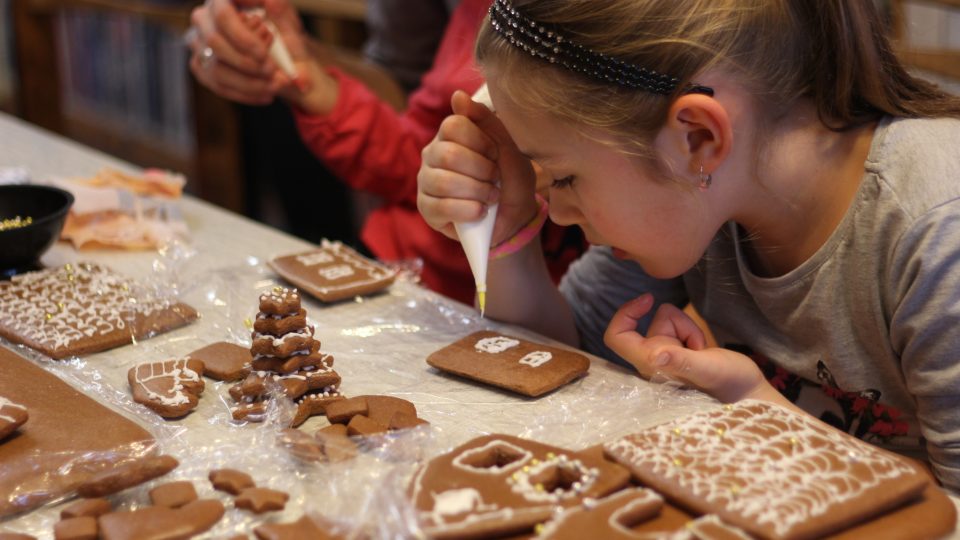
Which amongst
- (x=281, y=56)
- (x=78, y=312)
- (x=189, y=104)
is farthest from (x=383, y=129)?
(x=189, y=104)

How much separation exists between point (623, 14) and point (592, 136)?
Answer: 13 centimetres

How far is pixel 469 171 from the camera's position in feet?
4.15

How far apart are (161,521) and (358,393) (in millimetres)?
312

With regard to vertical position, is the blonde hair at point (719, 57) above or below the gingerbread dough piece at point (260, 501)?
above

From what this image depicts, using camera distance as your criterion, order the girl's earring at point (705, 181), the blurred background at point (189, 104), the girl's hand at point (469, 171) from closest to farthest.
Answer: the girl's earring at point (705, 181), the girl's hand at point (469, 171), the blurred background at point (189, 104)

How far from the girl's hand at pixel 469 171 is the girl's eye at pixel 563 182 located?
0.11 m

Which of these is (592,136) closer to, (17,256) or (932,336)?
(932,336)

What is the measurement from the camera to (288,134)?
3.33m

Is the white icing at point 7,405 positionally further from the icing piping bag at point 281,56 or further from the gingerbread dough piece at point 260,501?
the icing piping bag at point 281,56

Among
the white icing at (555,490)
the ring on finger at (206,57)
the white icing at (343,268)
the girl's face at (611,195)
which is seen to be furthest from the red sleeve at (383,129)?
the white icing at (555,490)

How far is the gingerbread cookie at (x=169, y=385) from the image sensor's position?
104 cm

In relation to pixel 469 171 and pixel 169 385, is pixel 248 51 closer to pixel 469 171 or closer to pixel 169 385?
pixel 469 171

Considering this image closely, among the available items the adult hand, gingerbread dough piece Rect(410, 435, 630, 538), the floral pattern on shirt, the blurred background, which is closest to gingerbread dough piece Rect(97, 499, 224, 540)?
gingerbread dough piece Rect(410, 435, 630, 538)

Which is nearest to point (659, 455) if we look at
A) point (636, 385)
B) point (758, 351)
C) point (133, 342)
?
point (636, 385)
